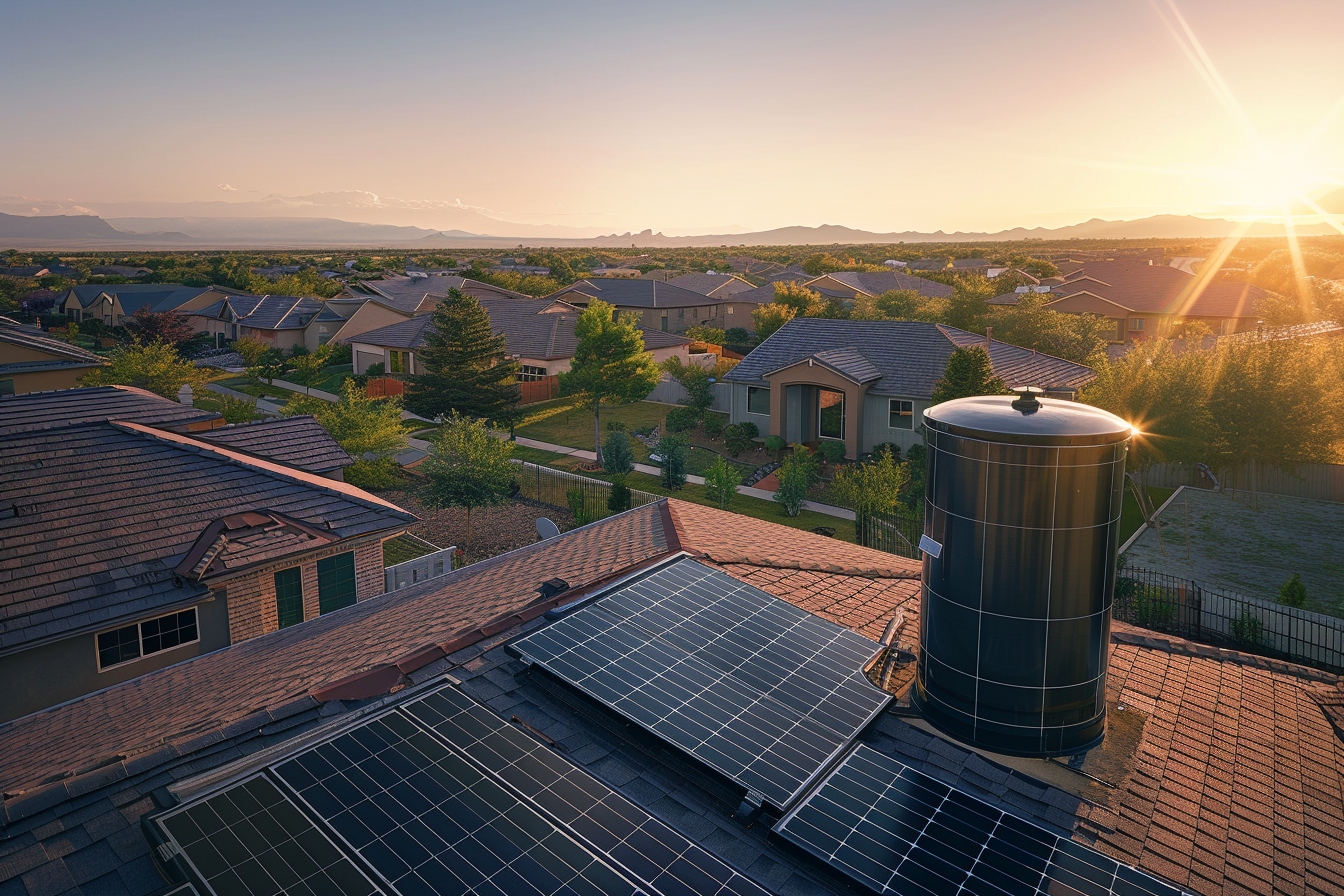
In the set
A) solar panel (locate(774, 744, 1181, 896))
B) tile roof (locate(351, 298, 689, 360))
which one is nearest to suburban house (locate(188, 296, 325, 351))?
tile roof (locate(351, 298, 689, 360))

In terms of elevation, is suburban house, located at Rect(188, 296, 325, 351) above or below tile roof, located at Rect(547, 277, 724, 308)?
below

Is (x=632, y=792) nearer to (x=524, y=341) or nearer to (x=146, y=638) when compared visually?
(x=146, y=638)

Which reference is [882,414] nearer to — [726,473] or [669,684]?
[726,473]

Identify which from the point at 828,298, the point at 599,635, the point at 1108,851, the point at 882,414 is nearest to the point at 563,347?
the point at 882,414

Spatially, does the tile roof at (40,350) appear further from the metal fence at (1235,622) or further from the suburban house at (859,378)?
the metal fence at (1235,622)

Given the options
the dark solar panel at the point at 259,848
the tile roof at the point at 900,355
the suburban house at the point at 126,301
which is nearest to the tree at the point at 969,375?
the tile roof at the point at 900,355

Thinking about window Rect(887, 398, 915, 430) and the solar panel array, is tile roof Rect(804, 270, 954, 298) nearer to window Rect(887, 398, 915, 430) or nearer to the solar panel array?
window Rect(887, 398, 915, 430)
